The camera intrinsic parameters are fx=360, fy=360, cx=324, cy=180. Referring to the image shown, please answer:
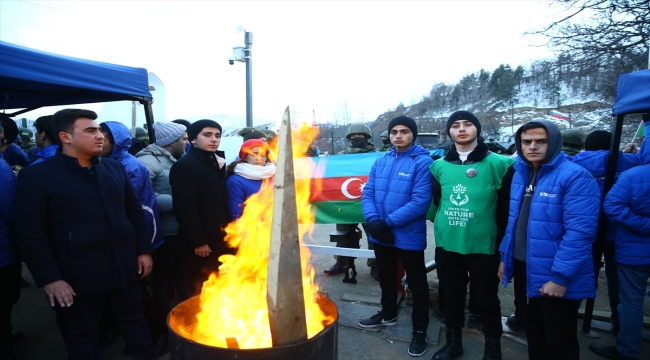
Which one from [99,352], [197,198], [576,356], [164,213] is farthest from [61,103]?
[576,356]

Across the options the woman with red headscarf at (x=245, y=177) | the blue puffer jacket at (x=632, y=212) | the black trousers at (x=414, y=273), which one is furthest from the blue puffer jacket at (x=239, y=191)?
the blue puffer jacket at (x=632, y=212)

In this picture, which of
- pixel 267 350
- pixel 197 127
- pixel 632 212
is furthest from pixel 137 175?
pixel 632 212

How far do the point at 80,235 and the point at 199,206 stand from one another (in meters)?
1.13

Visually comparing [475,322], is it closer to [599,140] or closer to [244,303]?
[599,140]

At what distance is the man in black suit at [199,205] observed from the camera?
3.43 meters

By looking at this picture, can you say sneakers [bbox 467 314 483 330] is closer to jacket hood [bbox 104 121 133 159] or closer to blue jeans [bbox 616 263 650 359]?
blue jeans [bbox 616 263 650 359]

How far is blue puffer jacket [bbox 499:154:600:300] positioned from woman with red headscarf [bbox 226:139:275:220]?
97.4 inches

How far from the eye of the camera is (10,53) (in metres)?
3.39

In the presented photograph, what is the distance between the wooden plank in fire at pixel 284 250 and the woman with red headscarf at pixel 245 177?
76.0 inches

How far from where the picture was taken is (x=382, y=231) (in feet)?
11.4

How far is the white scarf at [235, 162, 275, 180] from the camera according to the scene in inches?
148

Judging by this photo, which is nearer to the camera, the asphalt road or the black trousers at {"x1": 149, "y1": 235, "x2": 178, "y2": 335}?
the asphalt road

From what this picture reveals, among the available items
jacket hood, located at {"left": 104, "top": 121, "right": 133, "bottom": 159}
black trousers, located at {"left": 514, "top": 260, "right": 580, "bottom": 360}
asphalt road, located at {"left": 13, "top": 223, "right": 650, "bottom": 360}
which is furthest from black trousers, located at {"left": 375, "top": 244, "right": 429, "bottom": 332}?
jacket hood, located at {"left": 104, "top": 121, "right": 133, "bottom": 159}

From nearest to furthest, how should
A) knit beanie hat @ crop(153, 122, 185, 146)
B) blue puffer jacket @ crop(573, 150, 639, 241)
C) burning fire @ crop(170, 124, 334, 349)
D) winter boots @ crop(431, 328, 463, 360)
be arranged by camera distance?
burning fire @ crop(170, 124, 334, 349) → winter boots @ crop(431, 328, 463, 360) → blue puffer jacket @ crop(573, 150, 639, 241) → knit beanie hat @ crop(153, 122, 185, 146)
